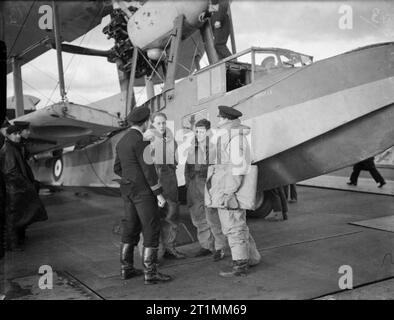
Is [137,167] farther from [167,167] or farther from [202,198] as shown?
[202,198]

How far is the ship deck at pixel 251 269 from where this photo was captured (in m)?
3.44

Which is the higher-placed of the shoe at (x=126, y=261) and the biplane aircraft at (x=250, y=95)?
the biplane aircraft at (x=250, y=95)

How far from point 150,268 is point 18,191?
7.65 ft

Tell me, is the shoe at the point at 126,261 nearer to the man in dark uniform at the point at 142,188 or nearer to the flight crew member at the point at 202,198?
the man in dark uniform at the point at 142,188

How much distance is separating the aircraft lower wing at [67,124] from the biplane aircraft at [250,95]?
17mm

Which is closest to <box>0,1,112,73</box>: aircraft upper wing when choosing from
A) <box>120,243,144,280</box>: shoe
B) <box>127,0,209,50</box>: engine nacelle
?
<box>127,0,209,50</box>: engine nacelle

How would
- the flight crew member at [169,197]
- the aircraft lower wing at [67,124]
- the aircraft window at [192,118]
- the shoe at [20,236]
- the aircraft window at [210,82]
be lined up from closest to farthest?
1. the flight crew member at [169,197]
2. the shoe at [20,236]
3. the aircraft window at [210,82]
4. the aircraft window at [192,118]
5. the aircraft lower wing at [67,124]

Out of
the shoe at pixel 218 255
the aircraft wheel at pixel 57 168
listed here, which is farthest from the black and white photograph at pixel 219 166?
the aircraft wheel at pixel 57 168

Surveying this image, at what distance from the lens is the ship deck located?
344 cm

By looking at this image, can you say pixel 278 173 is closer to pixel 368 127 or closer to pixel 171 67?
pixel 368 127

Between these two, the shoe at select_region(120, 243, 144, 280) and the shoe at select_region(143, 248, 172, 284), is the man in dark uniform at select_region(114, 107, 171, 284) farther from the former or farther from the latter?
the shoe at select_region(120, 243, 144, 280)

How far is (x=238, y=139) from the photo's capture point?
3.79 m

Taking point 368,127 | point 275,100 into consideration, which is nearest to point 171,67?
point 275,100

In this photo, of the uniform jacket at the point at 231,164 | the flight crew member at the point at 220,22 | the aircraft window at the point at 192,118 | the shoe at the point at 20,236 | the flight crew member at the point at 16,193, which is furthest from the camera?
the flight crew member at the point at 220,22
